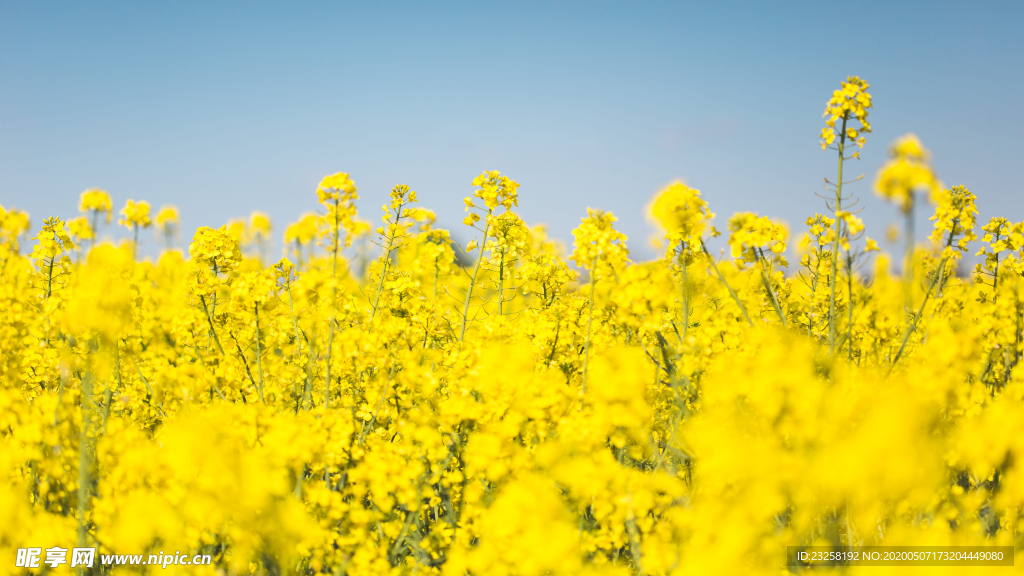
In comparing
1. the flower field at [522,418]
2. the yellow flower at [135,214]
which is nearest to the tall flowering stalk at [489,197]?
the flower field at [522,418]

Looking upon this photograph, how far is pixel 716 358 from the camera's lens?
509 centimetres

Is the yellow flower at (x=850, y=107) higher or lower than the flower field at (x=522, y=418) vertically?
higher

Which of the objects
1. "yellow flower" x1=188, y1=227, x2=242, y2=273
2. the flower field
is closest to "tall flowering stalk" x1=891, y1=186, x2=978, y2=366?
the flower field

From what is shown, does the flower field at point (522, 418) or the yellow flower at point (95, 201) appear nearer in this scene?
the flower field at point (522, 418)

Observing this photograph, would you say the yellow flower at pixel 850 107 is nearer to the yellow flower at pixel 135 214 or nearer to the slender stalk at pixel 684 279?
the slender stalk at pixel 684 279

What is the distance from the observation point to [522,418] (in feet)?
12.7

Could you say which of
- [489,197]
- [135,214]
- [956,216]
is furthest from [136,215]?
[956,216]

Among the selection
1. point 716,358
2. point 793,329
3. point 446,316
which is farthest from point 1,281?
point 793,329

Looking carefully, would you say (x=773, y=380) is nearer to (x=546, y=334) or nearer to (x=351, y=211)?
(x=546, y=334)

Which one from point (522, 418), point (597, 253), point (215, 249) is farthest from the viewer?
point (215, 249)

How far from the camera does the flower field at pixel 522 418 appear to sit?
2.97m

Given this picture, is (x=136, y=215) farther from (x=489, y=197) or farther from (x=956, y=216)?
(x=956, y=216)

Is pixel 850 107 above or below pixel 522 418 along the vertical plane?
above

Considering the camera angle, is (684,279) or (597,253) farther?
(684,279)
